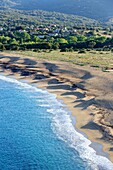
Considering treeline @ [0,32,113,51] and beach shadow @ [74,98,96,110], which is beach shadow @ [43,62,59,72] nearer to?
beach shadow @ [74,98,96,110]

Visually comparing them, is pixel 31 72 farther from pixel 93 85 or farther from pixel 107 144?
pixel 107 144

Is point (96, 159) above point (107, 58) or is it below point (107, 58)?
below

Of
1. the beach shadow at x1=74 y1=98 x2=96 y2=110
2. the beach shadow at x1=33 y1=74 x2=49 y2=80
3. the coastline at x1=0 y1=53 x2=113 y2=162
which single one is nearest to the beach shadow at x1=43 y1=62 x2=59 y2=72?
the coastline at x1=0 y1=53 x2=113 y2=162

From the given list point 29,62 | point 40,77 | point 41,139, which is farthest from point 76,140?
point 29,62

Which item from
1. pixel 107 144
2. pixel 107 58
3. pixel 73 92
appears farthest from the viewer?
pixel 107 58

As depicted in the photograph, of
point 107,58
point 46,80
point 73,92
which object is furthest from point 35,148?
point 107,58

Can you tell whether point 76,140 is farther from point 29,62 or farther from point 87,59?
point 87,59

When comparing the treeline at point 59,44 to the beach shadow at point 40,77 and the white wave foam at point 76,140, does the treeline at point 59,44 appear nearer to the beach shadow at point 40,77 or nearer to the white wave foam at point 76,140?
the beach shadow at point 40,77

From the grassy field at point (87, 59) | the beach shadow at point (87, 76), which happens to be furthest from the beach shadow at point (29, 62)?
the beach shadow at point (87, 76)
